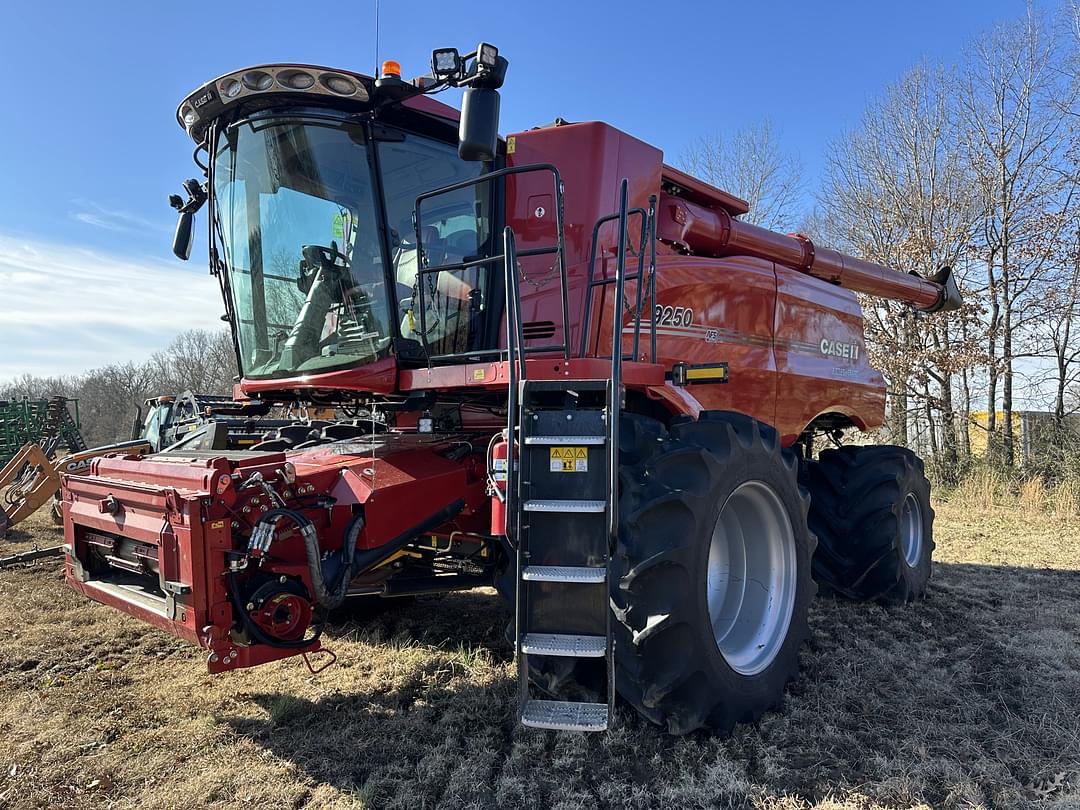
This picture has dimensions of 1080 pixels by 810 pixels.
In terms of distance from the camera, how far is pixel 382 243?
3811mm

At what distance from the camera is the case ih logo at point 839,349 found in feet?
18.5

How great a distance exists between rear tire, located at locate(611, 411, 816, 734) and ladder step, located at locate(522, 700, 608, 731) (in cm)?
26

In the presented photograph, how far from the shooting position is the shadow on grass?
2648mm

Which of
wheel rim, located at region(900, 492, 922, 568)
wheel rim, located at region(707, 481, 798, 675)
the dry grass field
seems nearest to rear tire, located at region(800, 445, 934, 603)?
wheel rim, located at region(900, 492, 922, 568)

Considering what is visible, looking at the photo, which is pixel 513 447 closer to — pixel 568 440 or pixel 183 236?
pixel 568 440

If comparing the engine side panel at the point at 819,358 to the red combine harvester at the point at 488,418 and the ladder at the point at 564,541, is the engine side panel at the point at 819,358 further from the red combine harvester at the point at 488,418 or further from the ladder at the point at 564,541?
the ladder at the point at 564,541

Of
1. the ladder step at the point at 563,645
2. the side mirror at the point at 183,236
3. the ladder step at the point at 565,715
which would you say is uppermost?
the side mirror at the point at 183,236

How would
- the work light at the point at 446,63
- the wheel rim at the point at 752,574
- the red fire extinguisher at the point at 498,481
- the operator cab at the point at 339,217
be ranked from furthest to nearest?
the operator cab at the point at 339,217 < the wheel rim at the point at 752,574 < the work light at the point at 446,63 < the red fire extinguisher at the point at 498,481

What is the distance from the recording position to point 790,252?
562 centimetres

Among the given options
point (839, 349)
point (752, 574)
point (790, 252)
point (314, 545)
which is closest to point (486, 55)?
point (314, 545)

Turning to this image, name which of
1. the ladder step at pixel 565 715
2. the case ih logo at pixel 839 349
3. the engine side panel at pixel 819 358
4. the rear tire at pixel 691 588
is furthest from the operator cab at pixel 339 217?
the case ih logo at pixel 839 349

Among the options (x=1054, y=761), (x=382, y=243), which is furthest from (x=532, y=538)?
(x=1054, y=761)

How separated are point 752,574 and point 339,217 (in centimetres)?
286

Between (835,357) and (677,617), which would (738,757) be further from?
(835,357)
